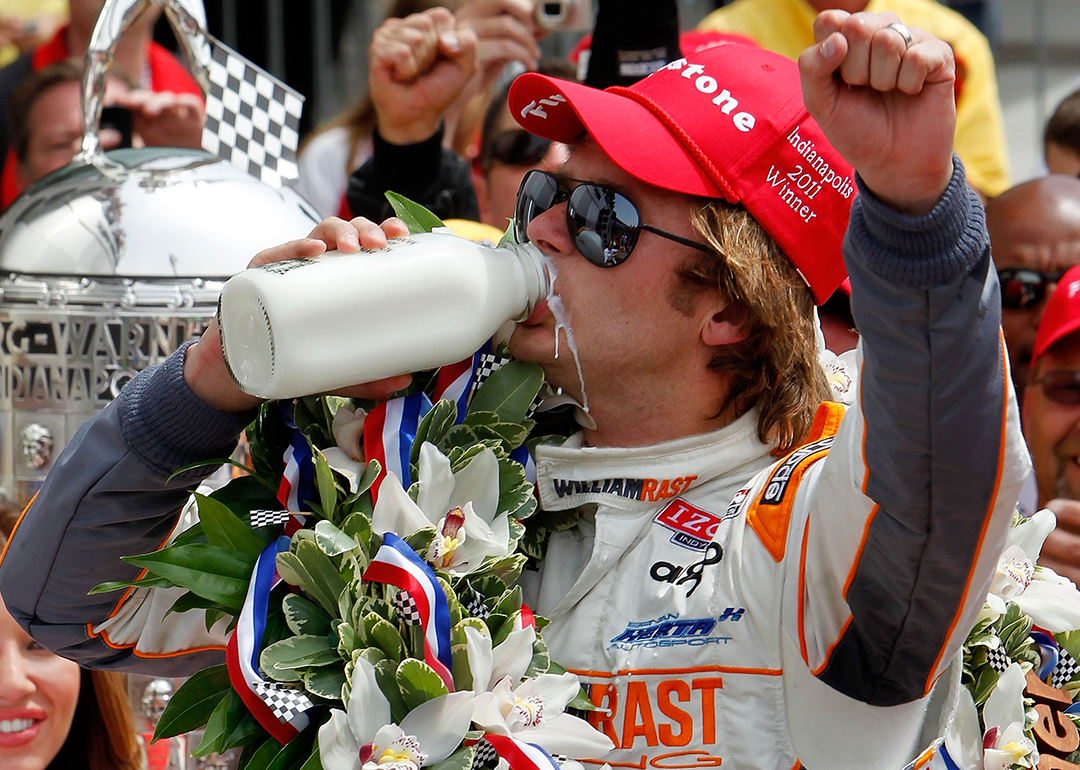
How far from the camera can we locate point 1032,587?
1.99 metres

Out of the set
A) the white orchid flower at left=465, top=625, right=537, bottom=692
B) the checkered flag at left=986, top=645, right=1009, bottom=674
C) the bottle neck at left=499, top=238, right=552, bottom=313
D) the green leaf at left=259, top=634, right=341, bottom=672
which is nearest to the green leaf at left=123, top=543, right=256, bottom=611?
the green leaf at left=259, top=634, right=341, bottom=672

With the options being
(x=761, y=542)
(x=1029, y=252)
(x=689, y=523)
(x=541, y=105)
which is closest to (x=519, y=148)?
(x=1029, y=252)

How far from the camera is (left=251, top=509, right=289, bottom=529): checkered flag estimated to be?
175 cm

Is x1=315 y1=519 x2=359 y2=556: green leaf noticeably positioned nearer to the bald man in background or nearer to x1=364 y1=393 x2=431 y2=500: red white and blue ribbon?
x1=364 y1=393 x2=431 y2=500: red white and blue ribbon

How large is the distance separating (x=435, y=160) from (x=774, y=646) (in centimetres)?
202

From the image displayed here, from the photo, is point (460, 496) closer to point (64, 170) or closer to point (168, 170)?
point (168, 170)

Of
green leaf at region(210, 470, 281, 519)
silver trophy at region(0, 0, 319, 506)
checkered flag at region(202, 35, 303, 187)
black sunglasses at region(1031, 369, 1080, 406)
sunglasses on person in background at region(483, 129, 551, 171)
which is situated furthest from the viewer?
sunglasses on person in background at region(483, 129, 551, 171)

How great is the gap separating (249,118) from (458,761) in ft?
5.16

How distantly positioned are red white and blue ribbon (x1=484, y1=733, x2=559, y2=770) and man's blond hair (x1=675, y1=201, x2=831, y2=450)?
581 millimetres

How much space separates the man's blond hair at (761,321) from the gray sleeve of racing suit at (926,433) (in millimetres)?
383

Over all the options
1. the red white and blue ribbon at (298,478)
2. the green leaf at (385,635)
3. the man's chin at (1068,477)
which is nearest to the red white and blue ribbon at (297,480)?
the red white and blue ribbon at (298,478)

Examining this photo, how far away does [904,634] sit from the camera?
1539 mm

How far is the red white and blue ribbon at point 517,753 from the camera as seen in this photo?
157 cm

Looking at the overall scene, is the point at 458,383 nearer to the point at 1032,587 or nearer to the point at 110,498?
the point at 110,498
